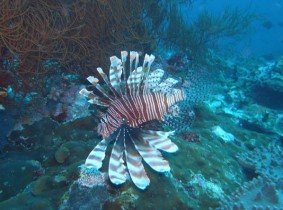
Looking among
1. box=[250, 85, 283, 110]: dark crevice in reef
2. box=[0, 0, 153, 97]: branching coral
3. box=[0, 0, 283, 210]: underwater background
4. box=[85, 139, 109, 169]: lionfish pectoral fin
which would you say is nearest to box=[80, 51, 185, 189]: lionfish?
box=[85, 139, 109, 169]: lionfish pectoral fin

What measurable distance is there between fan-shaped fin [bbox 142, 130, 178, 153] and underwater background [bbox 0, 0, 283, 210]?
0.39 m

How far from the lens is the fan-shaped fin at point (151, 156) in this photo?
104 inches

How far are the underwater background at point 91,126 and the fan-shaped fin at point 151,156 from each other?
33cm

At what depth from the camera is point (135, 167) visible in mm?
2674

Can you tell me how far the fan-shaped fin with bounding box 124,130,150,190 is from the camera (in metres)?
2.56

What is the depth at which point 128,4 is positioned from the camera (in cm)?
653

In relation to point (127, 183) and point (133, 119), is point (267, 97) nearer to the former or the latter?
point (133, 119)

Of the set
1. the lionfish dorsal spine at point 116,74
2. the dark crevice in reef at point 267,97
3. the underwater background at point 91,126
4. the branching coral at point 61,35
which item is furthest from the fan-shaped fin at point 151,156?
the dark crevice in reef at point 267,97

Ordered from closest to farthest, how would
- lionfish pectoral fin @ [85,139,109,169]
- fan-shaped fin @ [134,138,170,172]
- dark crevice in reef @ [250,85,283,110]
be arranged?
lionfish pectoral fin @ [85,139,109,169], fan-shaped fin @ [134,138,170,172], dark crevice in reef @ [250,85,283,110]

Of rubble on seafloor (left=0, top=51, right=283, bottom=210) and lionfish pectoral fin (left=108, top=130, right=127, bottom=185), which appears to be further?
rubble on seafloor (left=0, top=51, right=283, bottom=210)

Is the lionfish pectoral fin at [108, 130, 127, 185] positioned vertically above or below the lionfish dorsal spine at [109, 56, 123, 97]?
below

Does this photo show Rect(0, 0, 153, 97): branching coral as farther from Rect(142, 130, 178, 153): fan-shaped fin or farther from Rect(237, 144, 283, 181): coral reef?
Rect(237, 144, 283, 181): coral reef

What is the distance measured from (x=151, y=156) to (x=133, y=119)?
33.8 inches

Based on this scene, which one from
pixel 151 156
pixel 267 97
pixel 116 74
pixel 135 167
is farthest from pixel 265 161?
pixel 267 97
